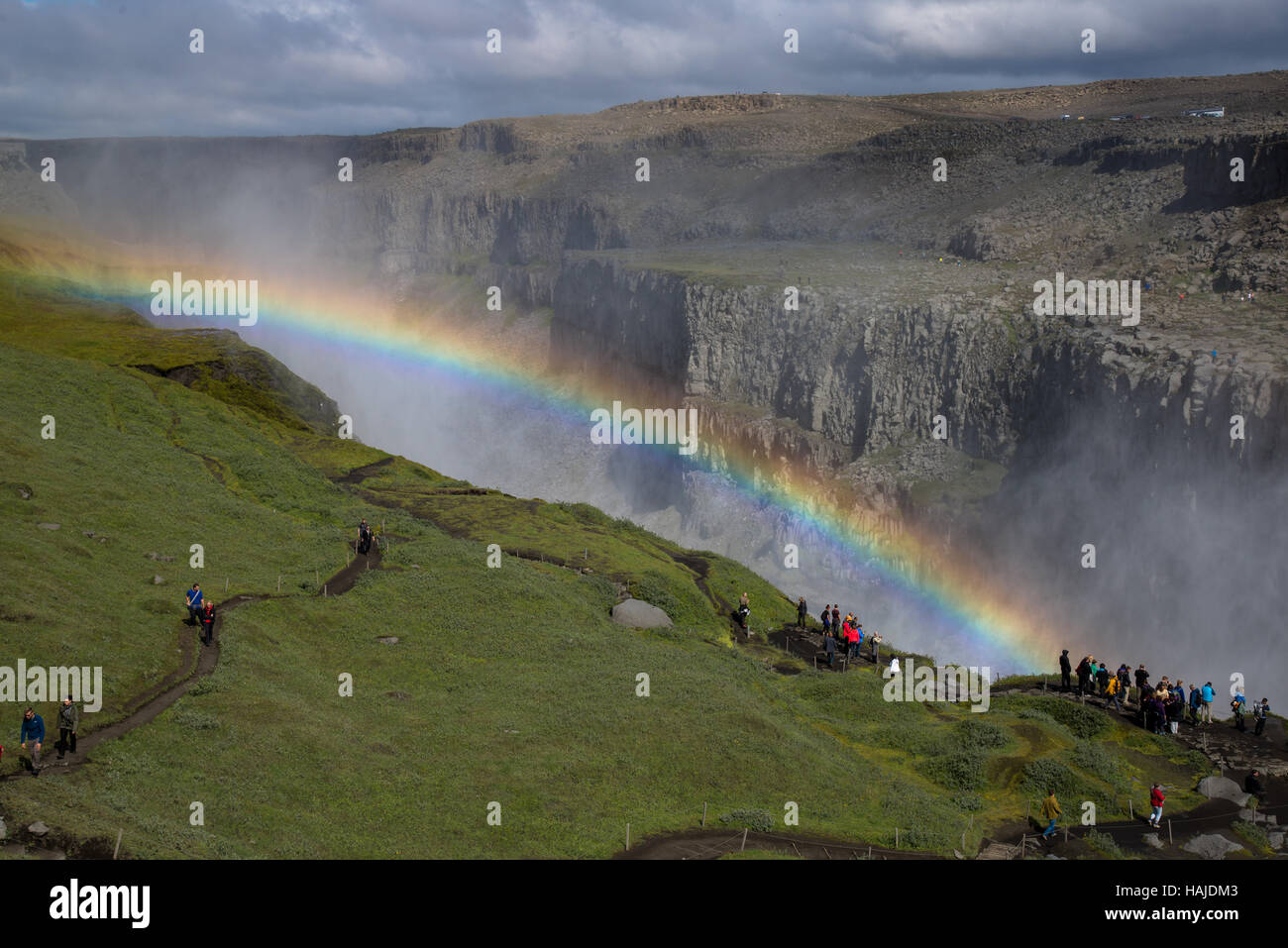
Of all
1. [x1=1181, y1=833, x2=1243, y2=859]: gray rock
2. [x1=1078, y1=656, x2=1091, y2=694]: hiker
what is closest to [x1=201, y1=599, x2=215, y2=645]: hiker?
[x1=1181, y1=833, x2=1243, y2=859]: gray rock

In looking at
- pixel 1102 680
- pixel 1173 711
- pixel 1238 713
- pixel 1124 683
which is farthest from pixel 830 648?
pixel 1238 713

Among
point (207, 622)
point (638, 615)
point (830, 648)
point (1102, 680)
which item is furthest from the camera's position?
point (830, 648)

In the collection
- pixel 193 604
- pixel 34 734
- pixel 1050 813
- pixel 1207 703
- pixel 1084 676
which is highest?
pixel 193 604

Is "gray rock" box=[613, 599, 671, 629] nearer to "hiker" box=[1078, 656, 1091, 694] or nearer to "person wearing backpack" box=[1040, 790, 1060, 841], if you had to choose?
"hiker" box=[1078, 656, 1091, 694]

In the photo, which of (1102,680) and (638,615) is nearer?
(1102,680)

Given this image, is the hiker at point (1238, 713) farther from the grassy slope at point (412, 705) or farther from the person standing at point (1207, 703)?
the grassy slope at point (412, 705)

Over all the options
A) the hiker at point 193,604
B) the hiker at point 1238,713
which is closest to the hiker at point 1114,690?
the hiker at point 1238,713

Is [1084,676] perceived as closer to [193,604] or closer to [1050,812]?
[1050,812]
